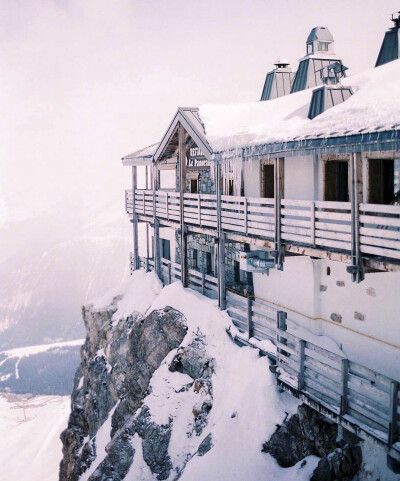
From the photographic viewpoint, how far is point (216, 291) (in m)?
22.7

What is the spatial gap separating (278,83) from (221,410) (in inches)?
1030

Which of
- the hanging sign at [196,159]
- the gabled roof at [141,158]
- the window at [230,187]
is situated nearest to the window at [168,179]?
the gabled roof at [141,158]

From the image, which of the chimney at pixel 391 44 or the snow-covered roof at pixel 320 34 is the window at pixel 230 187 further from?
the snow-covered roof at pixel 320 34

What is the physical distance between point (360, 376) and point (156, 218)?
16.7 meters

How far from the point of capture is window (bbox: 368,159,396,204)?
1501 centimetres

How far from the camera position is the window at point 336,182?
55.3 feet

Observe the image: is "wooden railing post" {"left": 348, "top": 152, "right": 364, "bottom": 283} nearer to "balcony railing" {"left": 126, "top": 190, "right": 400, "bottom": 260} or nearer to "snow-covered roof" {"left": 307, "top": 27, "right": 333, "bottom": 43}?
"balcony railing" {"left": 126, "top": 190, "right": 400, "bottom": 260}

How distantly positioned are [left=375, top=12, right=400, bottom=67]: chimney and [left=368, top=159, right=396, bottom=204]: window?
1125 centimetres

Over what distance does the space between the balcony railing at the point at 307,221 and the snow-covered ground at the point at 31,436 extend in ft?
128

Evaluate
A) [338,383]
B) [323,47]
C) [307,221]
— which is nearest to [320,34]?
[323,47]

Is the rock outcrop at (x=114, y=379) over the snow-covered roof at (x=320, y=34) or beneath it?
beneath

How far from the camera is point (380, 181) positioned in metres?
15.1

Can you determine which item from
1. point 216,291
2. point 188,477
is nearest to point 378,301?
point 188,477

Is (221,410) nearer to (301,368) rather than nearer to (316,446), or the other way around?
(301,368)
